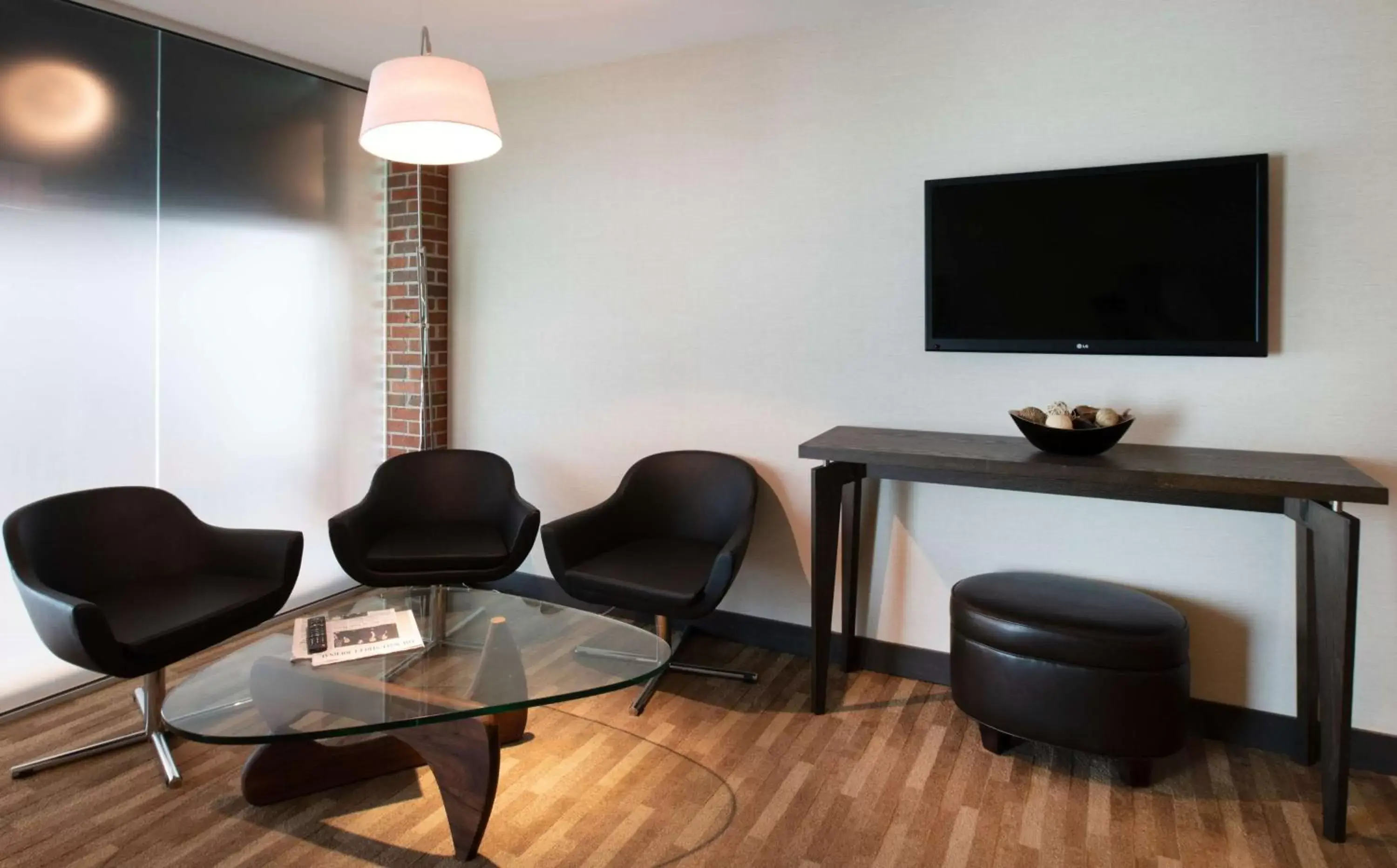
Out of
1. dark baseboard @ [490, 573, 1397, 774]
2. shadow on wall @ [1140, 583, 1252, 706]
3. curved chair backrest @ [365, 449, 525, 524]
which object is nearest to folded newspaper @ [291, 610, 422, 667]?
curved chair backrest @ [365, 449, 525, 524]

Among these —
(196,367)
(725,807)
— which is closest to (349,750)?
(725,807)

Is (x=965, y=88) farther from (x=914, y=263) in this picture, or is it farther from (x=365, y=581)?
(x=365, y=581)

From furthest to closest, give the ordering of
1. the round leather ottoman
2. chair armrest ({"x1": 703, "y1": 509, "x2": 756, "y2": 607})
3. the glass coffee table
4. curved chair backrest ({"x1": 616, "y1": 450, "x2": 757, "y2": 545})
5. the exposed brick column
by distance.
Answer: the exposed brick column → curved chair backrest ({"x1": 616, "y1": 450, "x2": 757, "y2": 545}) → chair armrest ({"x1": 703, "y1": 509, "x2": 756, "y2": 607}) → the round leather ottoman → the glass coffee table

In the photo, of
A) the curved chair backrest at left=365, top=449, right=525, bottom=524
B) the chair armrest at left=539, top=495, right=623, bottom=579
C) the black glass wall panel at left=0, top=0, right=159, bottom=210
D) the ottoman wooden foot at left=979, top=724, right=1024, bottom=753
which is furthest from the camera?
the curved chair backrest at left=365, top=449, right=525, bottom=524

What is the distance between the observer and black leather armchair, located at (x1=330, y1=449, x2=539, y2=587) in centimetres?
332

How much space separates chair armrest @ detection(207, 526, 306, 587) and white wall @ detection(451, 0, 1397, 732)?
1.35 metres

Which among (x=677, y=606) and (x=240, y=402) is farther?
(x=240, y=402)

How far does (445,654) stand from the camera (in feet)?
8.02

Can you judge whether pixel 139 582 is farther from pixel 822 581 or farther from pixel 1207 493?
pixel 1207 493

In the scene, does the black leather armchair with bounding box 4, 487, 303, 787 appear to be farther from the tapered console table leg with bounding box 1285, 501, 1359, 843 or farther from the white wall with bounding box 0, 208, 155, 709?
the tapered console table leg with bounding box 1285, 501, 1359, 843

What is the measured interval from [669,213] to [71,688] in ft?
9.76

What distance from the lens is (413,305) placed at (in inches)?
169

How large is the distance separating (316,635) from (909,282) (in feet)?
7.81

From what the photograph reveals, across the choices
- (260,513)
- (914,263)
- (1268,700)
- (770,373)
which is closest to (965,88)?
(914,263)
